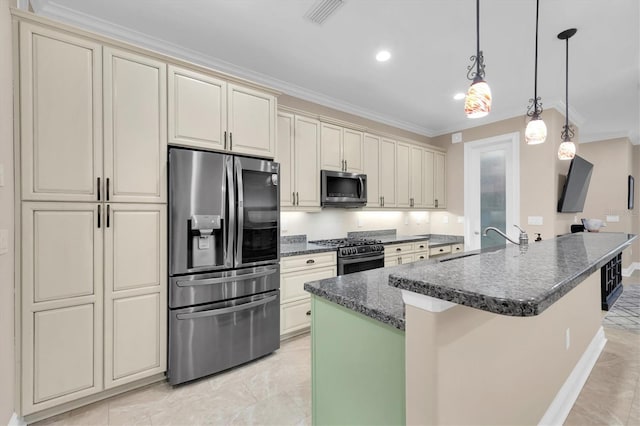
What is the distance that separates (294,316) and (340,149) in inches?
83.0

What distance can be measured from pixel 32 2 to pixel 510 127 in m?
5.51

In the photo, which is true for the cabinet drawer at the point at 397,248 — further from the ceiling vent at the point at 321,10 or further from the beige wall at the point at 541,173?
the ceiling vent at the point at 321,10

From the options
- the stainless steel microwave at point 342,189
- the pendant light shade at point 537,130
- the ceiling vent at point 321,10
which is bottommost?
the stainless steel microwave at point 342,189

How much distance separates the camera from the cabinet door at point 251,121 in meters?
2.52

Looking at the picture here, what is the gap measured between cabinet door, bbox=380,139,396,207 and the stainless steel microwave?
0.47m

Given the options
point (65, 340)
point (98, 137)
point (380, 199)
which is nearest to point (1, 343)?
point (65, 340)

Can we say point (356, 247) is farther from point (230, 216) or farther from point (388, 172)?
point (230, 216)

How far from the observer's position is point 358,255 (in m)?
3.42

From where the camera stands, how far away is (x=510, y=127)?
4391 millimetres

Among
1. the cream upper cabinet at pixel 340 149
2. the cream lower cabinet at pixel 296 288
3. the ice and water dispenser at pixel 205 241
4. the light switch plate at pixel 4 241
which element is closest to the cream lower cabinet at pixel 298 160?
the cream upper cabinet at pixel 340 149

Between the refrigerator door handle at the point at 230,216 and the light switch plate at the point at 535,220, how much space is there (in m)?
4.14

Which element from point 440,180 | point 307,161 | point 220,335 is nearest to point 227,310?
point 220,335

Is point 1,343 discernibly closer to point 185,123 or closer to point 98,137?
point 98,137

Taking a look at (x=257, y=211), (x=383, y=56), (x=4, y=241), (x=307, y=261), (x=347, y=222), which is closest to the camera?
(x=4, y=241)
